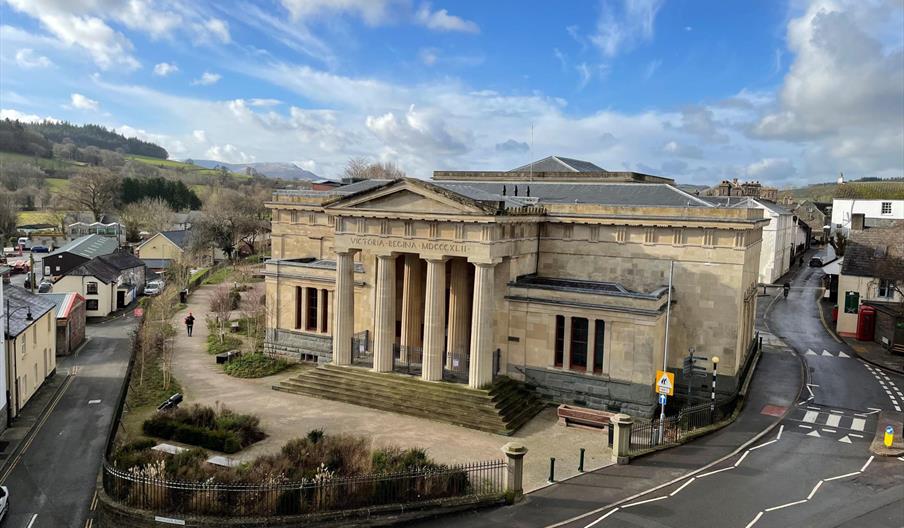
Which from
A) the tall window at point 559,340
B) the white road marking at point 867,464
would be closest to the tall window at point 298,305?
the tall window at point 559,340

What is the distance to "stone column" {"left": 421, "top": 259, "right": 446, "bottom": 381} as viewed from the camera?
30.0 m

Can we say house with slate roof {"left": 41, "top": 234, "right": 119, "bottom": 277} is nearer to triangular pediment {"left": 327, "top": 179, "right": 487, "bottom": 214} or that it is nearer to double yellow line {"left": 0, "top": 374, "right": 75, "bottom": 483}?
double yellow line {"left": 0, "top": 374, "right": 75, "bottom": 483}

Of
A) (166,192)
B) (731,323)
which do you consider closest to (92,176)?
(166,192)

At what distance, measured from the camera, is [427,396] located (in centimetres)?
2912

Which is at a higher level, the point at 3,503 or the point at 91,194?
the point at 91,194

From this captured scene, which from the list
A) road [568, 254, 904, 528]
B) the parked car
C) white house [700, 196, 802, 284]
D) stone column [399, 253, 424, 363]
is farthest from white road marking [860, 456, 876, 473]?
white house [700, 196, 802, 284]

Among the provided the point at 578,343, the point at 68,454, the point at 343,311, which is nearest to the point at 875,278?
the point at 578,343

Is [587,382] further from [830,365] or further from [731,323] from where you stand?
[830,365]

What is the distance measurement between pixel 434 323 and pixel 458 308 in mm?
2734

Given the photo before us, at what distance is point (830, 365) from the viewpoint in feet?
124

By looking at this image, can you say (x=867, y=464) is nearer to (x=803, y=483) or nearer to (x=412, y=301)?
(x=803, y=483)

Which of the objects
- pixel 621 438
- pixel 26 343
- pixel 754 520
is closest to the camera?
pixel 754 520

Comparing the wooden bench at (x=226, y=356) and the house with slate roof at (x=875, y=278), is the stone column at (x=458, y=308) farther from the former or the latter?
the house with slate roof at (x=875, y=278)

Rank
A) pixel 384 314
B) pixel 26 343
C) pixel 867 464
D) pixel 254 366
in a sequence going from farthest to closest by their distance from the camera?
pixel 254 366 < pixel 384 314 < pixel 26 343 < pixel 867 464
